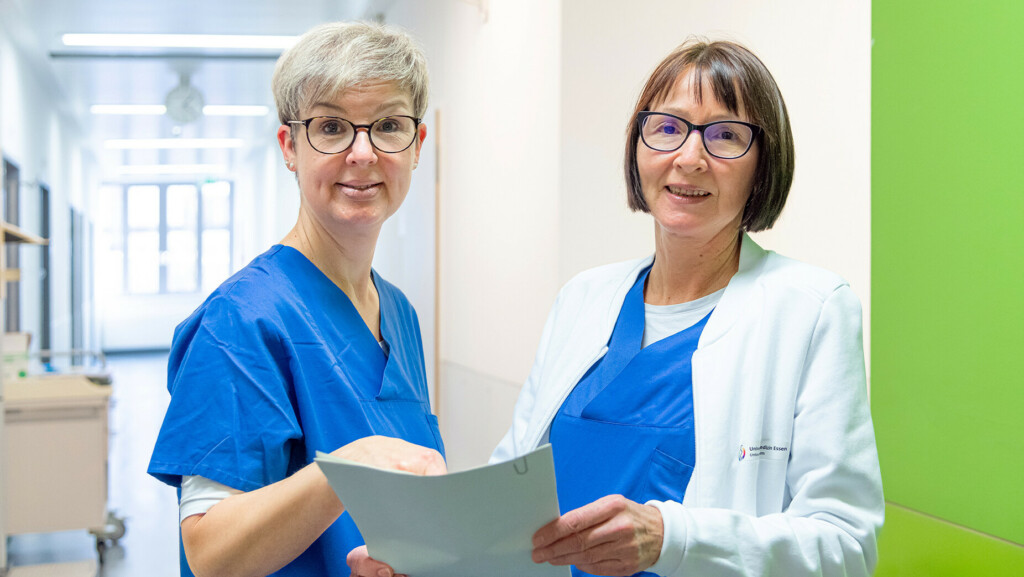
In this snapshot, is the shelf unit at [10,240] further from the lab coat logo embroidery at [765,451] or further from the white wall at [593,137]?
the lab coat logo embroidery at [765,451]

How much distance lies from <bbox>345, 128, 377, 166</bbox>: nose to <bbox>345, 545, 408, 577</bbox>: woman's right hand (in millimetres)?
504

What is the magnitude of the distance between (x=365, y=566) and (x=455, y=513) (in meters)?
0.23

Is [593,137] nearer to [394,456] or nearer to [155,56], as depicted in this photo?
[394,456]

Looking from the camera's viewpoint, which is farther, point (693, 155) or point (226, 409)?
point (693, 155)

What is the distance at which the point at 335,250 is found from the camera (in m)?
1.22

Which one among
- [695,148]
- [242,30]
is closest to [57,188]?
[242,30]

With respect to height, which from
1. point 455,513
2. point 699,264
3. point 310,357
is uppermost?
point 699,264

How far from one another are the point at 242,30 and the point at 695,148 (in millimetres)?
6089

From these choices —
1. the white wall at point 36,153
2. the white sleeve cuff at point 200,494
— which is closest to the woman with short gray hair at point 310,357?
the white sleeve cuff at point 200,494

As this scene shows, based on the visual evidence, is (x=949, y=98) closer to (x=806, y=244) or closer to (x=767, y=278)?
(x=767, y=278)

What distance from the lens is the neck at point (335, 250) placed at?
Result: 47.0 inches

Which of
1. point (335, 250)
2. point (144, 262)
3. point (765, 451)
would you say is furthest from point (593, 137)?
point (144, 262)

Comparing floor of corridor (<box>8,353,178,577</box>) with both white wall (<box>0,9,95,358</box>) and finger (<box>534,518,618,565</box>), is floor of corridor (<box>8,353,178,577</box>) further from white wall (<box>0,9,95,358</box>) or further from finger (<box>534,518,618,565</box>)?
finger (<box>534,518,618,565</box>)

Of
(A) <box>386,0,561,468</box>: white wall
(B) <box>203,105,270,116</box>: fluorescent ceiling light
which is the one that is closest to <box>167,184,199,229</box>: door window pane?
(B) <box>203,105,270,116</box>: fluorescent ceiling light
